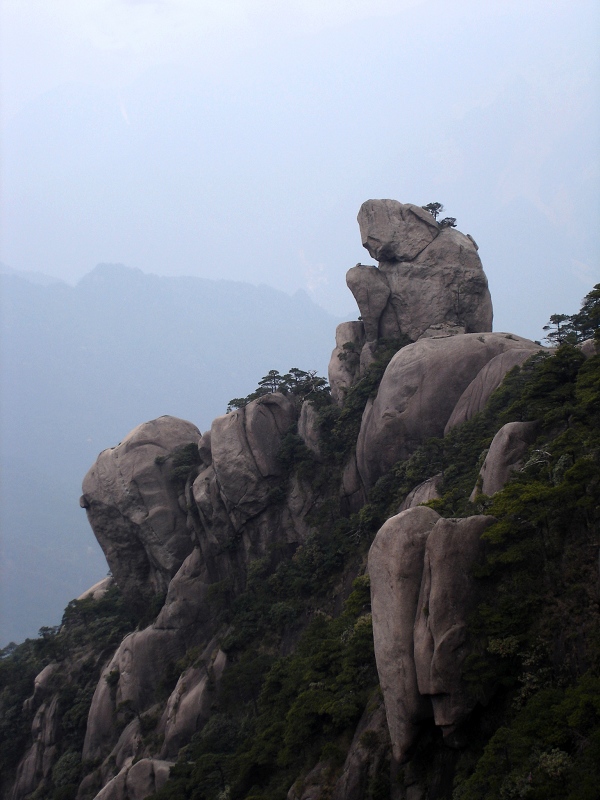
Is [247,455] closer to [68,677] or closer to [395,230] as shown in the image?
[395,230]

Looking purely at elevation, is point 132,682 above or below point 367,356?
below

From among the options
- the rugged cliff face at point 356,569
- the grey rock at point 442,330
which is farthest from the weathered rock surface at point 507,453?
the grey rock at point 442,330

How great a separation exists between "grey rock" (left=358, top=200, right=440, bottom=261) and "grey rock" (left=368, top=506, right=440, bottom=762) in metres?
22.1

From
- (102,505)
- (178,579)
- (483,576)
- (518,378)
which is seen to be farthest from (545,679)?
(102,505)

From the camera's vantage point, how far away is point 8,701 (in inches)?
1607

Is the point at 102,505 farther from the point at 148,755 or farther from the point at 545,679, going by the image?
the point at 545,679

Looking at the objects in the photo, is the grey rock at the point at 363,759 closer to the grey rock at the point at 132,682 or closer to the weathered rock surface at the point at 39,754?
the grey rock at the point at 132,682

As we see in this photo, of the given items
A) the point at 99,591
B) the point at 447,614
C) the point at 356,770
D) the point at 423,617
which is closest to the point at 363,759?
the point at 356,770

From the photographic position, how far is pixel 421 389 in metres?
30.3

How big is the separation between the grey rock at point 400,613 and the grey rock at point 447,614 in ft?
1.20

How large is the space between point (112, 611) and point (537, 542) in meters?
33.6

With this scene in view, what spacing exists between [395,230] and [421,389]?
10491mm

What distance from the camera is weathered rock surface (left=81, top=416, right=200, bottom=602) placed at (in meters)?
38.4

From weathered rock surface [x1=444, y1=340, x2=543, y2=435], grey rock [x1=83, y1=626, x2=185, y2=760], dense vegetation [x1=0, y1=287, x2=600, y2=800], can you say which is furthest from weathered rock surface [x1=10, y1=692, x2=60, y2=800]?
weathered rock surface [x1=444, y1=340, x2=543, y2=435]
